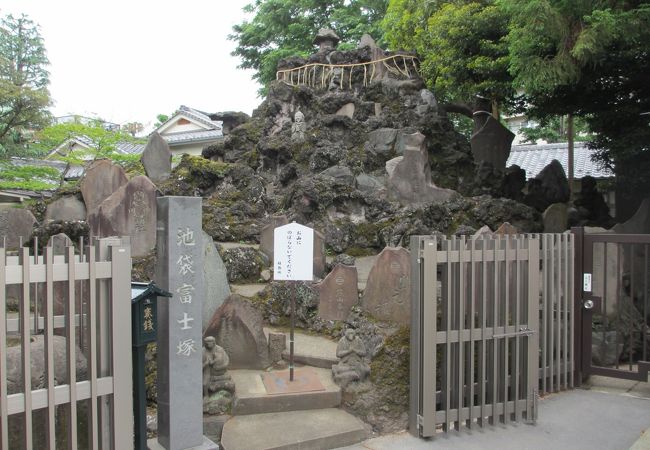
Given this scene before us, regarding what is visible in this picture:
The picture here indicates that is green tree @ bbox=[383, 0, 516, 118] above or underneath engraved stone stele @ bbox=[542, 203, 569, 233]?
above

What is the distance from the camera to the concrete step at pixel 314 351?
18.2 feet

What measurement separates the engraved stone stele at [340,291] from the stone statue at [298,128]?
7.56 metres

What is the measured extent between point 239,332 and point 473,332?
2.42m

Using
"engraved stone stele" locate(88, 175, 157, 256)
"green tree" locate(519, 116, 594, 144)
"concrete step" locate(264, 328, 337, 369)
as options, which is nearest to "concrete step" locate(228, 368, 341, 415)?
"concrete step" locate(264, 328, 337, 369)

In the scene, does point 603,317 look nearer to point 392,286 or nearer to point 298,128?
point 392,286

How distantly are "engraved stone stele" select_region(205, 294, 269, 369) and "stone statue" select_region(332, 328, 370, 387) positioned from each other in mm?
891

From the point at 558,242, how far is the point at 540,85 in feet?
10.6

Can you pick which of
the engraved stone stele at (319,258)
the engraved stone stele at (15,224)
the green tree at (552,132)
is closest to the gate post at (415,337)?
the engraved stone stele at (319,258)

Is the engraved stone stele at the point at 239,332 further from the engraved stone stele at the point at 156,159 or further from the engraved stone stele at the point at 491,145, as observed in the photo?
the engraved stone stele at the point at 491,145

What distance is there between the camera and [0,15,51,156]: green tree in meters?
12.6

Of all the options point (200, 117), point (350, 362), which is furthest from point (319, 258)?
point (200, 117)

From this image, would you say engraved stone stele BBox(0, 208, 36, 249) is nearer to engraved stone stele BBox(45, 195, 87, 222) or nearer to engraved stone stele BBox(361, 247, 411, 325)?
engraved stone stele BBox(45, 195, 87, 222)

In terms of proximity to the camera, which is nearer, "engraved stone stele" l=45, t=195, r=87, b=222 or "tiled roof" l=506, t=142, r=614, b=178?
"engraved stone stele" l=45, t=195, r=87, b=222

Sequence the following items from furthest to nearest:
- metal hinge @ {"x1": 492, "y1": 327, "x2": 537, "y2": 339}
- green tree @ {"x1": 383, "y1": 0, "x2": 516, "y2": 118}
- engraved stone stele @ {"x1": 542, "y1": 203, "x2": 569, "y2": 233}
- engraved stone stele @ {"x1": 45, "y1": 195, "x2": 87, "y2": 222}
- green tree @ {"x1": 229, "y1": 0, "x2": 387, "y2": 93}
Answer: green tree @ {"x1": 229, "y1": 0, "x2": 387, "y2": 93}, engraved stone stele @ {"x1": 542, "y1": 203, "x2": 569, "y2": 233}, green tree @ {"x1": 383, "y1": 0, "x2": 516, "y2": 118}, engraved stone stele @ {"x1": 45, "y1": 195, "x2": 87, "y2": 222}, metal hinge @ {"x1": 492, "y1": 327, "x2": 537, "y2": 339}
